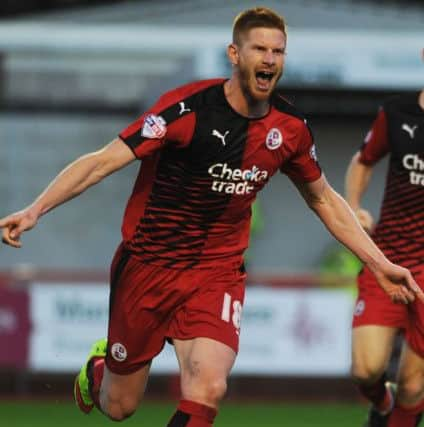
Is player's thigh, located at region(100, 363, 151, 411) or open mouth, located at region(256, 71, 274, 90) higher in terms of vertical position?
open mouth, located at region(256, 71, 274, 90)

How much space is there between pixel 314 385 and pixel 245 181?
329 inches

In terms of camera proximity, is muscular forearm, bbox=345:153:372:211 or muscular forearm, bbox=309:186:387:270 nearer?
muscular forearm, bbox=309:186:387:270

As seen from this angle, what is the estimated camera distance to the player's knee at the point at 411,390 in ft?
29.5

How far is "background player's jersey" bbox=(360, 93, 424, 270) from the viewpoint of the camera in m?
8.77

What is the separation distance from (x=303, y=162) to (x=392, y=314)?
1.64 meters

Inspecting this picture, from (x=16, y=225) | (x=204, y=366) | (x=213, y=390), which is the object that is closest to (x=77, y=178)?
(x=16, y=225)

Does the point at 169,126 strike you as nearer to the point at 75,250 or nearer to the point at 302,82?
the point at 302,82

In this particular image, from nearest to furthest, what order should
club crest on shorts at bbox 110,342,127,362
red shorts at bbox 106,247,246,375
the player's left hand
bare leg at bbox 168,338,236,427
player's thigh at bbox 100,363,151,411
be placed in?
bare leg at bbox 168,338,236,427
the player's left hand
red shorts at bbox 106,247,246,375
club crest on shorts at bbox 110,342,127,362
player's thigh at bbox 100,363,151,411

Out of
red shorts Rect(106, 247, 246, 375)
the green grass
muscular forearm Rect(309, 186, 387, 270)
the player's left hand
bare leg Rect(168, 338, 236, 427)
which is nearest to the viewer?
bare leg Rect(168, 338, 236, 427)

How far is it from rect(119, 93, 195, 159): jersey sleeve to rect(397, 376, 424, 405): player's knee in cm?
242

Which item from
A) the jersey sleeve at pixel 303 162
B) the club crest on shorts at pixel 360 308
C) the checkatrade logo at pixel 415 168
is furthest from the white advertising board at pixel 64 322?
the jersey sleeve at pixel 303 162

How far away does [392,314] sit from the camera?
8.98 m

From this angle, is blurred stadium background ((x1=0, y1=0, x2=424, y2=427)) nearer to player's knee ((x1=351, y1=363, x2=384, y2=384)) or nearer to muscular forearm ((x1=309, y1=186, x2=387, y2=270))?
player's knee ((x1=351, y1=363, x2=384, y2=384))

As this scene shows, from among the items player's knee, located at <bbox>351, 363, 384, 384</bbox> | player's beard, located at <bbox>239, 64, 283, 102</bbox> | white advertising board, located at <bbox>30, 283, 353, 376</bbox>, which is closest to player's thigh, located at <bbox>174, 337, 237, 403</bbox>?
player's beard, located at <bbox>239, 64, 283, 102</bbox>
